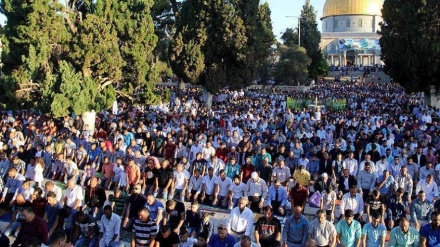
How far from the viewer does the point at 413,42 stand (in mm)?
25125

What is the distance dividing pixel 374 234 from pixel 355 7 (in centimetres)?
7463

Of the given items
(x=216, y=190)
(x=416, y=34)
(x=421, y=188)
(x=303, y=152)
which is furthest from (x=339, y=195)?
(x=416, y=34)

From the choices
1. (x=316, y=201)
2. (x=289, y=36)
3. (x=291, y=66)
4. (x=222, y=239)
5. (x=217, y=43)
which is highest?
(x=289, y=36)

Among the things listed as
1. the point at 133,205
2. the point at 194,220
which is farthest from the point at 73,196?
the point at 194,220

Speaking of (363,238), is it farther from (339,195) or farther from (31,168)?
(31,168)

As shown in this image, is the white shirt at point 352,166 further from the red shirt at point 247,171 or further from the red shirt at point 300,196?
the red shirt at point 300,196

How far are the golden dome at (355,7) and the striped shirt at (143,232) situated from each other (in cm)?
7560

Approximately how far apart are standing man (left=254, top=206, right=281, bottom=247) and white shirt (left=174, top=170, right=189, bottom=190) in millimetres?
3950

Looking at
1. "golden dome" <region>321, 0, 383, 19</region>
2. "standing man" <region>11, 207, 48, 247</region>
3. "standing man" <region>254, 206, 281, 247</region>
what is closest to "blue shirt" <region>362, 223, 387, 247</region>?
"standing man" <region>254, 206, 281, 247</region>

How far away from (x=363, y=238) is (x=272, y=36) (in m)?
25.1

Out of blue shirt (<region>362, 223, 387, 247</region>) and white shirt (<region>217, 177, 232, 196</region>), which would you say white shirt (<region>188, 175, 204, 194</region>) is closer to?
white shirt (<region>217, 177, 232, 196</region>)

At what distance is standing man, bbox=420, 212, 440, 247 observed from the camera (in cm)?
694

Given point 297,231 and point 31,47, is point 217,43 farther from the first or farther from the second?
point 297,231

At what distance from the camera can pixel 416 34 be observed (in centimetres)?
2514
